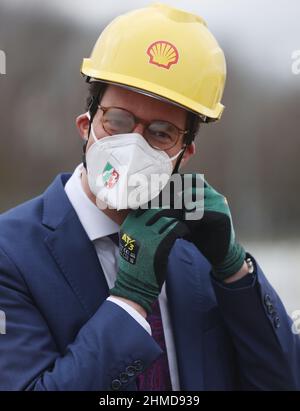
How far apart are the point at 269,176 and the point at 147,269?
12.7 metres

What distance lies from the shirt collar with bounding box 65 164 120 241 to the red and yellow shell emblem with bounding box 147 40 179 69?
455mm

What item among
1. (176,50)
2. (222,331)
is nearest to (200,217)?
(222,331)

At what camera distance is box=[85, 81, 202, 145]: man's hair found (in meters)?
2.08

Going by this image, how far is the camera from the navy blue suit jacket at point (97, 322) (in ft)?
5.76

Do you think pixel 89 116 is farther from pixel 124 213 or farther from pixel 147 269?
pixel 147 269

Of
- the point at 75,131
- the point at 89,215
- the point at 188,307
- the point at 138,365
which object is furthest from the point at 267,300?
the point at 75,131

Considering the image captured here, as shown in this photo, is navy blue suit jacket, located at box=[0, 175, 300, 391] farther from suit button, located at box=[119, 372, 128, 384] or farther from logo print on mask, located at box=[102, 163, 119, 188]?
logo print on mask, located at box=[102, 163, 119, 188]

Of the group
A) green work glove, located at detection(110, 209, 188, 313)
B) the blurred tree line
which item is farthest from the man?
the blurred tree line

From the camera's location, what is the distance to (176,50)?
2.02 metres

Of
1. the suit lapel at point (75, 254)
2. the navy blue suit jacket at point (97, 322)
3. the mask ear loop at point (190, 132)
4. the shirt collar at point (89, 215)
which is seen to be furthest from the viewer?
the mask ear loop at point (190, 132)

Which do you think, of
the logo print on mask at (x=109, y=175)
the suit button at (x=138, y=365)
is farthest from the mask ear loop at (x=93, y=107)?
the suit button at (x=138, y=365)

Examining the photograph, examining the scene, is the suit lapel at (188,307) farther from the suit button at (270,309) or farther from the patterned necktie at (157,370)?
the suit button at (270,309)

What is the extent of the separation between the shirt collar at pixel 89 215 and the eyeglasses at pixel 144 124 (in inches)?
8.8

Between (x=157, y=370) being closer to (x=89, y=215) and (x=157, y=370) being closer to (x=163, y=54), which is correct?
(x=89, y=215)
